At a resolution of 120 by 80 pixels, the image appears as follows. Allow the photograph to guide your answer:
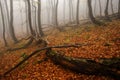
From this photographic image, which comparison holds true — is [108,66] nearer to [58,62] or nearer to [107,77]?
[107,77]

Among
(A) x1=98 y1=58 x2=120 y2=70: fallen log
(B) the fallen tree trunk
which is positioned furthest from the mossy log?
(A) x1=98 y1=58 x2=120 y2=70: fallen log

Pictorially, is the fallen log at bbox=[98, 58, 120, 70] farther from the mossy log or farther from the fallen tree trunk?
the mossy log

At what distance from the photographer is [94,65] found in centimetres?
899

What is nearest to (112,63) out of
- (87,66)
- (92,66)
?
(92,66)

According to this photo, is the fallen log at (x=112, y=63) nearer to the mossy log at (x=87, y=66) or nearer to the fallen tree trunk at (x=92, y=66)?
the fallen tree trunk at (x=92, y=66)

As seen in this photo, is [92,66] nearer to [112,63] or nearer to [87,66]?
[87,66]

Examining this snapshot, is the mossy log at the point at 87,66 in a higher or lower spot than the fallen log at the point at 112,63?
lower

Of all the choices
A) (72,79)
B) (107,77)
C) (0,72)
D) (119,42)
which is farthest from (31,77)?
(119,42)

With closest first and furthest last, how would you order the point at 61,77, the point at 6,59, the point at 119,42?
the point at 61,77 < the point at 119,42 < the point at 6,59

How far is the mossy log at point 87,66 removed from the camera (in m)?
8.50

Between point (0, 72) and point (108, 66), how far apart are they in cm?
808

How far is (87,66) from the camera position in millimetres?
9281

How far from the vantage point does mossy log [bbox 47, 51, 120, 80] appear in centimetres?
850

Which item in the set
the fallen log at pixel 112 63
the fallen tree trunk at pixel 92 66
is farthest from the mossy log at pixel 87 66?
the fallen log at pixel 112 63
